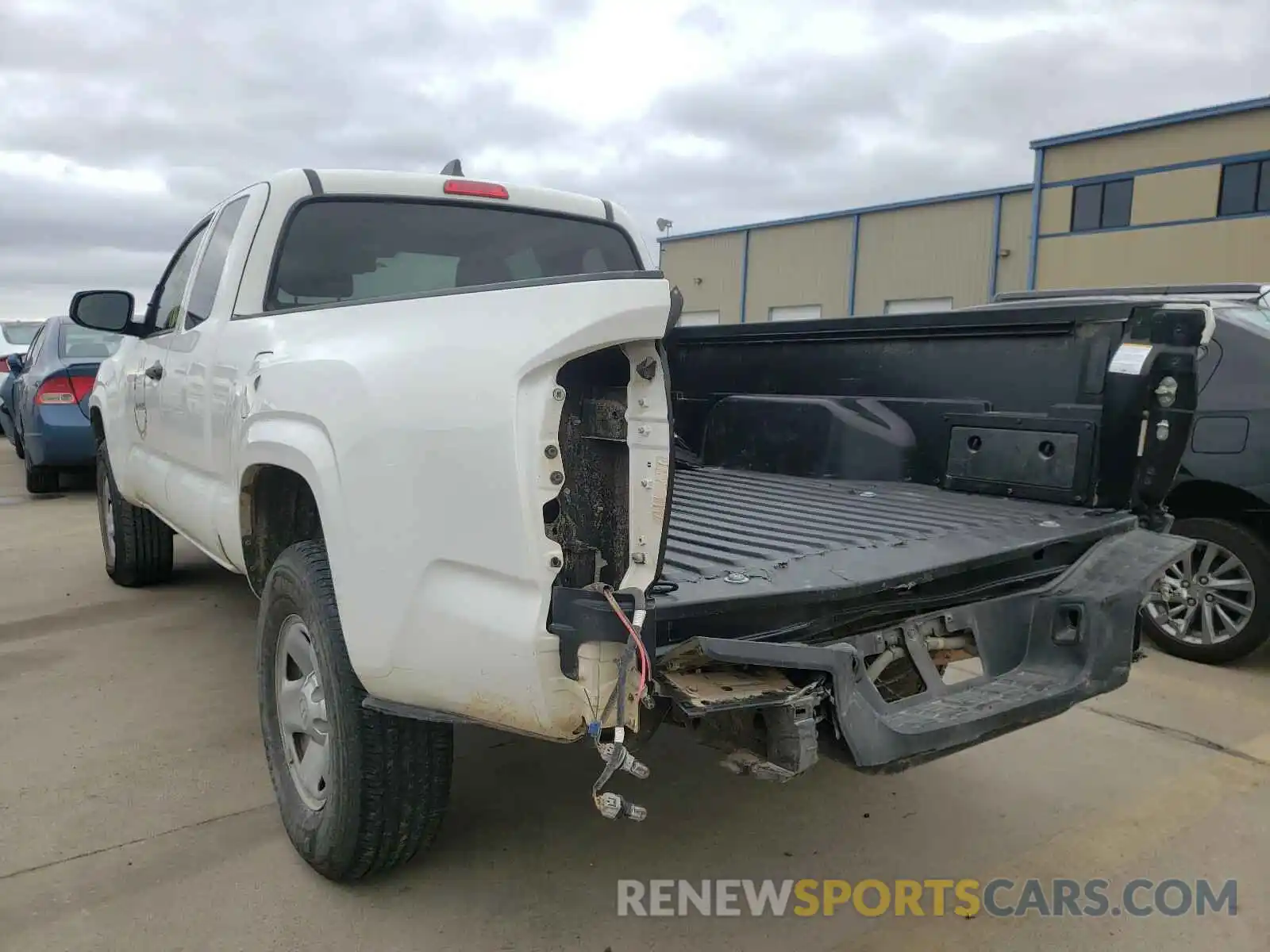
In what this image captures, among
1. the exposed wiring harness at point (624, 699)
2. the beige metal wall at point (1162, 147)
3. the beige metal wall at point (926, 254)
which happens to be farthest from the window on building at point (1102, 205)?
the exposed wiring harness at point (624, 699)

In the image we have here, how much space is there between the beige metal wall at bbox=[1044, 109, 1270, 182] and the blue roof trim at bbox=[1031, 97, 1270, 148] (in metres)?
0.09

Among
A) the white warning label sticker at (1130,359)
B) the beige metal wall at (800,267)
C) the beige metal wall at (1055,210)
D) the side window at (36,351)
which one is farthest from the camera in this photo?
the beige metal wall at (800,267)

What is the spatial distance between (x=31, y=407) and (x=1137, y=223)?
20945mm

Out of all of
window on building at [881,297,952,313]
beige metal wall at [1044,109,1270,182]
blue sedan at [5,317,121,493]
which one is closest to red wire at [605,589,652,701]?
blue sedan at [5,317,121,493]

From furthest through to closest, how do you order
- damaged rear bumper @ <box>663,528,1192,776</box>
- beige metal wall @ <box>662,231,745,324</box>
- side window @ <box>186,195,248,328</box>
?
1. beige metal wall @ <box>662,231,745,324</box>
2. side window @ <box>186,195,248,328</box>
3. damaged rear bumper @ <box>663,528,1192,776</box>

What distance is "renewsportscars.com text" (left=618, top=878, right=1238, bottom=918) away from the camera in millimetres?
2629

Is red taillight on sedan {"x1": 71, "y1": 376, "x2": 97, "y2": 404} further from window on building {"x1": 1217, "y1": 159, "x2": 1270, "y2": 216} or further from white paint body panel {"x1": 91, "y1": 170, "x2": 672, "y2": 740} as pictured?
window on building {"x1": 1217, "y1": 159, "x2": 1270, "y2": 216}

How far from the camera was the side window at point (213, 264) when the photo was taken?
3689mm

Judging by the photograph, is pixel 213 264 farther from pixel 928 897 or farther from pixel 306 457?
pixel 928 897

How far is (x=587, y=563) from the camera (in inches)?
77.1

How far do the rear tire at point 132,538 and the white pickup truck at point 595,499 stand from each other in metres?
1.55

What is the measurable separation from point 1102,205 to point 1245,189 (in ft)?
9.63

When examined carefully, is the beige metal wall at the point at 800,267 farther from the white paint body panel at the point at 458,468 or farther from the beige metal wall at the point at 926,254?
the white paint body panel at the point at 458,468

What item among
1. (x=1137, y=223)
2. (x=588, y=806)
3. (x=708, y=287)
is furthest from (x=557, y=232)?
(x=708, y=287)
